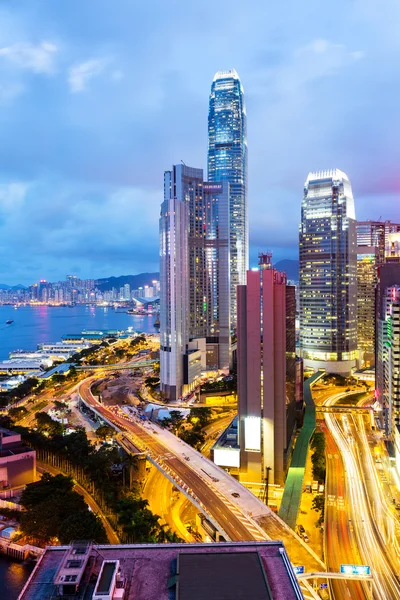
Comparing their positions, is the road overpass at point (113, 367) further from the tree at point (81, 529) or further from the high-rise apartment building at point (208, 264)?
the tree at point (81, 529)

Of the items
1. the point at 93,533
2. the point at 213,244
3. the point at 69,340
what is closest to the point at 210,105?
the point at 213,244

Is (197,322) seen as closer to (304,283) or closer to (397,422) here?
(304,283)

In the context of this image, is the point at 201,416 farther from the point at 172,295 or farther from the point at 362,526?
the point at 362,526

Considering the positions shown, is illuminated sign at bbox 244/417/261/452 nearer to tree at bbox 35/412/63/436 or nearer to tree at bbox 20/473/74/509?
tree at bbox 20/473/74/509

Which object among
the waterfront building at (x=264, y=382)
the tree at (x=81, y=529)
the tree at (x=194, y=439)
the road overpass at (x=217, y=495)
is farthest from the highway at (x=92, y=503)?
the waterfront building at (x=264, y=382)

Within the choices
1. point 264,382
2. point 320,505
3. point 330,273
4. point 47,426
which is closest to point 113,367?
point 47,426
